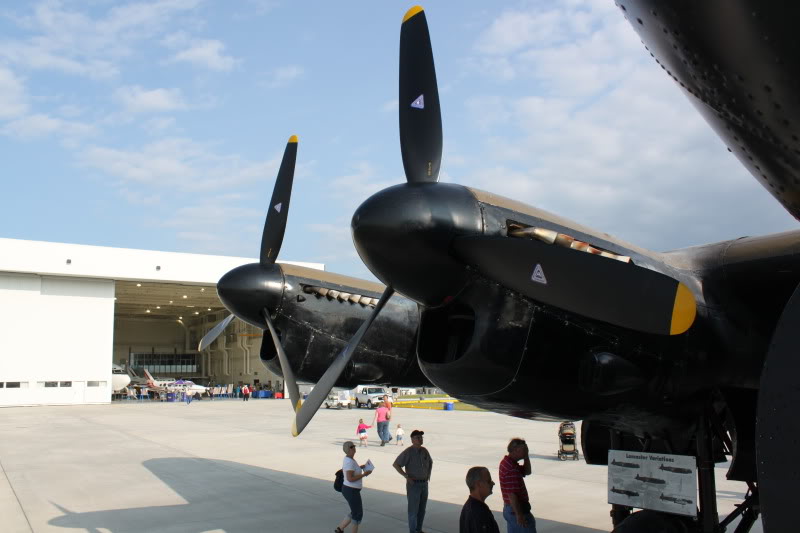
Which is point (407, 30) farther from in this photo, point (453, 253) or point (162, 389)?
point (162, 389)

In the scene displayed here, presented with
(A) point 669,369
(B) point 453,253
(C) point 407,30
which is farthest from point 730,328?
(C) point 407,30

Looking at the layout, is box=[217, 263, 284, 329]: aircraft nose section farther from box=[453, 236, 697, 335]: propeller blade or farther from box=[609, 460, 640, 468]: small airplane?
box=[609, 460, 640, 468]: small airplane

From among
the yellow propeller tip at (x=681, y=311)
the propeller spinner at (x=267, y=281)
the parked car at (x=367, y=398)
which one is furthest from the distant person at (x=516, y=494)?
the parked car at (x=367, y=398)

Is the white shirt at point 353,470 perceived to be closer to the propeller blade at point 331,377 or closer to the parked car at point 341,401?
the propeller blade at point 331,377

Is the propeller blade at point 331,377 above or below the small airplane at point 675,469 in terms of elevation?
above

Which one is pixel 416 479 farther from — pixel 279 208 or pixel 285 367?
pixel 279 208

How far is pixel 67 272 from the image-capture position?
4756cm

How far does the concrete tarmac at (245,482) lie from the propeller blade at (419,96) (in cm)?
591

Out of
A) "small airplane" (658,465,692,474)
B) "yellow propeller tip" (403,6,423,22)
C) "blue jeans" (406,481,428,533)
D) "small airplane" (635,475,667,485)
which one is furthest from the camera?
"blue jeans" (406,481,428,533)

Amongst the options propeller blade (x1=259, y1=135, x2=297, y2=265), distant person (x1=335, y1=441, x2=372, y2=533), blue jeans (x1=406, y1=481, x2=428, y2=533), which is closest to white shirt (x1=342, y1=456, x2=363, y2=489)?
distant person (x1=335, y1=441, x2=372, y2=533)

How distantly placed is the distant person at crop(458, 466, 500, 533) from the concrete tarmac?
4.02 metres

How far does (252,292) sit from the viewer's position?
31.4 feet

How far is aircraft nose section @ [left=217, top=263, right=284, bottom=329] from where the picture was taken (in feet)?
31.4

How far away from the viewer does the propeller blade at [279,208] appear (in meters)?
10.1
